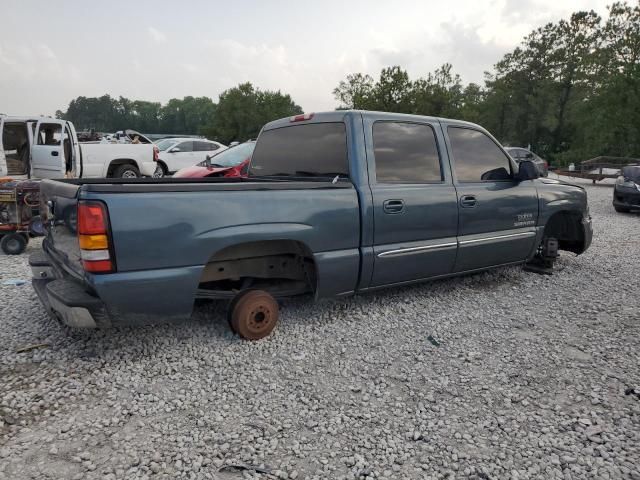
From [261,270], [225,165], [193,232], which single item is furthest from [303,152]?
[225,165]

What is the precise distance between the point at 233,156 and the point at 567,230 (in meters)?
6.25

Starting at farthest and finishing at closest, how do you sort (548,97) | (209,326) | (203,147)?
1. (548,97)
2. (203,147)
3. (209,326)

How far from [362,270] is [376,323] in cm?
54

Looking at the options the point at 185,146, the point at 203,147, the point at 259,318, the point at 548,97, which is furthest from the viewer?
the point at 548,97

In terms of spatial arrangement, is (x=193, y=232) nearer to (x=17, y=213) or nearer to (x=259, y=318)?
(x=259, y=318)

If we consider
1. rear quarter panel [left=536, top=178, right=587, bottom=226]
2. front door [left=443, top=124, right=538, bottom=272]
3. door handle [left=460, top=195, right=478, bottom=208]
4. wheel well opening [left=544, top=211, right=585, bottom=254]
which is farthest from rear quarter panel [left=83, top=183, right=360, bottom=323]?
wheel well opening [left=544, top=211, right=585, bottom=254]

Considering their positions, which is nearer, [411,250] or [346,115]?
[346,115]

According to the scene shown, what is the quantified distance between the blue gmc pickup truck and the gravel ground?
389 mm

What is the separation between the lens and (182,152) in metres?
16.1

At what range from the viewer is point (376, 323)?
3.88 metres

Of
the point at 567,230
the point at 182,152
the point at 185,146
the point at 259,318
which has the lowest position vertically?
the point at 259,318

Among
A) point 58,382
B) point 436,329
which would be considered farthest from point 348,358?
point 58,382

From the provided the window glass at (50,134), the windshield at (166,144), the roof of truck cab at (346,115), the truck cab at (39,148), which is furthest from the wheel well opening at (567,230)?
the windshield at (166,144)

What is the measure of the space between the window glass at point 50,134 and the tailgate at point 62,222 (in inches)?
345
